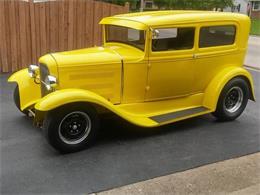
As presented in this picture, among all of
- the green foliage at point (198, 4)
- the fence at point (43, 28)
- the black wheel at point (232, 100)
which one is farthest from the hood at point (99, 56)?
the green foliage at point (198, 4)

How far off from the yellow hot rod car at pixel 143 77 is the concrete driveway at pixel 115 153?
0.26 m

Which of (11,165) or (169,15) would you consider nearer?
(11,165)

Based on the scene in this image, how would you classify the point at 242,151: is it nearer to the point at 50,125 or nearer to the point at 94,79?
the point at 94,79

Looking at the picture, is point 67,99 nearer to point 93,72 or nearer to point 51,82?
point 51,82

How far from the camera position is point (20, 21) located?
8750 millimetres

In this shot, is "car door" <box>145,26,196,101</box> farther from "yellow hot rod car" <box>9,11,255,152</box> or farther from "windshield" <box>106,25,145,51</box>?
"windshield" <box>106,25,145,51</box>

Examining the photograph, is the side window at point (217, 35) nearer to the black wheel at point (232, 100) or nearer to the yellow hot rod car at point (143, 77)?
the yellow hot rod car at point (143, 77)

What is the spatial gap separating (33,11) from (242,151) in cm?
623

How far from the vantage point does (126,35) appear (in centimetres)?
573

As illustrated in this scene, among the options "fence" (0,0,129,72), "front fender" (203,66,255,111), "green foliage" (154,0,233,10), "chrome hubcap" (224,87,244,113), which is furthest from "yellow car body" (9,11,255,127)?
"green foliage" (154,0,233,10)

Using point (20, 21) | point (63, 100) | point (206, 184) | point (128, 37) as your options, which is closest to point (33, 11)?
point (20, 21)

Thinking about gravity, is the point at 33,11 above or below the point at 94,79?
above

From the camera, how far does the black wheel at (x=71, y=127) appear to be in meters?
4.60

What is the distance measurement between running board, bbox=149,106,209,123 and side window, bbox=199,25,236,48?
3.43 ft
